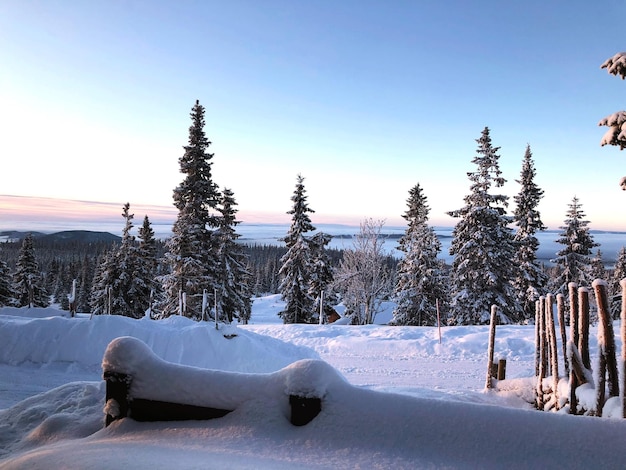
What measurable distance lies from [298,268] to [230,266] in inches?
211

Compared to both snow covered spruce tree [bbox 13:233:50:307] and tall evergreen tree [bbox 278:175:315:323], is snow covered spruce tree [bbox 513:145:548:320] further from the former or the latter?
snow covered spruce tree [bbox 13:233:50:307]

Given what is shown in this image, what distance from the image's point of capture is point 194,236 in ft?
76.3

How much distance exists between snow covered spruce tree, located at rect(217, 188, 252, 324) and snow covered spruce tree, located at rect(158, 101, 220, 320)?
116cm

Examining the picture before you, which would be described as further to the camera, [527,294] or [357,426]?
[527,294]

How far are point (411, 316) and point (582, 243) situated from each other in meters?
13.9

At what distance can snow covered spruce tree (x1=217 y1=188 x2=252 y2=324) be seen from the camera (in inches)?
1029

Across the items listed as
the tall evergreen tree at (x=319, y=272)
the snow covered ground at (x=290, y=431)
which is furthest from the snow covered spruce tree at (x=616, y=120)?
the tall evergreen tree at (x=319, y=272)

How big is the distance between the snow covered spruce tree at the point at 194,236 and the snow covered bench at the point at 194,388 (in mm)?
18651

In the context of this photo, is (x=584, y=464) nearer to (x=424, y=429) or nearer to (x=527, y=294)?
(x=424, y=429)

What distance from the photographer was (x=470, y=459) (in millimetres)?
2988

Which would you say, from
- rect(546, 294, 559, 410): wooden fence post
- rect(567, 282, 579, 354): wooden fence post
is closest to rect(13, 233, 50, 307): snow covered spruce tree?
rect(546, 294, 559, 410): wooden fence post

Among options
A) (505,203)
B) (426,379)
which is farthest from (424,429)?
(505,203)

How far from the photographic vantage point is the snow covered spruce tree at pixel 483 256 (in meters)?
24.4

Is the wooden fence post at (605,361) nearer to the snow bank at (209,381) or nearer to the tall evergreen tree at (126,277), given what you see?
the snow bank at (209,381)
